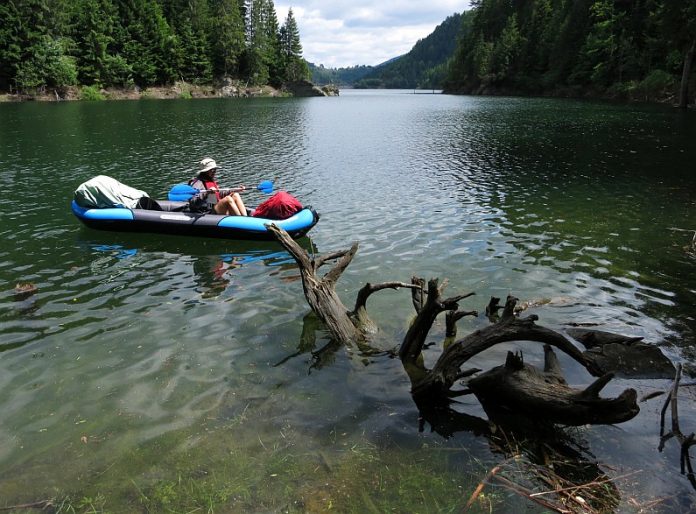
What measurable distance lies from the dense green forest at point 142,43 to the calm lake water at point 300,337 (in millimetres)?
54397

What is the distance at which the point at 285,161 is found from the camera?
24172 millimetres

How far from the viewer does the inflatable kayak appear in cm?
1187

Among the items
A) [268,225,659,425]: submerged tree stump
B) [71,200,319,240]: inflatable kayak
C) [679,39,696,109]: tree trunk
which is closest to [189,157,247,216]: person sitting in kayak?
[71,200,319,240]: inflatable kayak

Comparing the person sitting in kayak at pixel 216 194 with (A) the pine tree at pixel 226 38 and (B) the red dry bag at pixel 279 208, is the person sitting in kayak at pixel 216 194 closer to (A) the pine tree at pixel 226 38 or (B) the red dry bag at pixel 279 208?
(B) the red dry bag at pixel 279 208

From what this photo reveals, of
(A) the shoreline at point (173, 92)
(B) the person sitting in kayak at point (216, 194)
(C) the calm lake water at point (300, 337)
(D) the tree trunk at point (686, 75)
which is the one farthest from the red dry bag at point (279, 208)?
(A) the shoreline at point (173, 92)

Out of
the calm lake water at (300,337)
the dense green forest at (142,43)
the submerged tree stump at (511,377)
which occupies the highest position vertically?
the dense green forest at (142,43)

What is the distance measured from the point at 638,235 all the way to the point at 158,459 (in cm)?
1241

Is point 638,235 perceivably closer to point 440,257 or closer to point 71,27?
point 440,257

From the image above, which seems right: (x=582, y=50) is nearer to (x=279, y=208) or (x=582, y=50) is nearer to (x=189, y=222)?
(x=279, y=208)

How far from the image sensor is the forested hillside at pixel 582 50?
49.7 m

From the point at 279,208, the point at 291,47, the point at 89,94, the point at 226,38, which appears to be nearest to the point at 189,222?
the point at 279,208

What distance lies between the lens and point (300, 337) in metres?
7.55

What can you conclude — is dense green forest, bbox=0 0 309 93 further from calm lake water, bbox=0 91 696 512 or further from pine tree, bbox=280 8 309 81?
calm lake water, bbox=0 91 696 512

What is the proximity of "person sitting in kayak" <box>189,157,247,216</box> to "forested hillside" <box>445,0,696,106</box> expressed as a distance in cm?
4547
